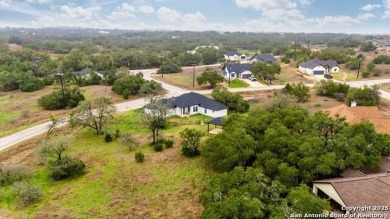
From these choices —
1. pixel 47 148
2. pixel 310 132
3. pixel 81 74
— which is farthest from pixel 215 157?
pixel 81 74

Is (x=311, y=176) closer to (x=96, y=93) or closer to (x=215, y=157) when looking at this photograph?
(x=215, y=157)

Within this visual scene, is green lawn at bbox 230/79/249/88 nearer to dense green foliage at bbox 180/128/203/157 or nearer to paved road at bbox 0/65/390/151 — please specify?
paved road at bbox 0/65/390/151

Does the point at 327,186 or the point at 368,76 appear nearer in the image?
the point at 327,186

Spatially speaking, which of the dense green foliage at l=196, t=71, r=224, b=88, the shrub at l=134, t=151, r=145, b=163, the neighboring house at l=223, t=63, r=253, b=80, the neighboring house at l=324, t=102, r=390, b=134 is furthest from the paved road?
the neighboring house at l=324, t=102, r=390, b=134

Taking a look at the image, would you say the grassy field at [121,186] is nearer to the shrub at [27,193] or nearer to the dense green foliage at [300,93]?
the shrub at [27,193]

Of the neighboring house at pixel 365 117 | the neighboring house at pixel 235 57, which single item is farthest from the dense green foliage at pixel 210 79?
the neighboring house at pixel 235 57

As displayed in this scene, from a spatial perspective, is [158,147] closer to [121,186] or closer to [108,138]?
[108,138]

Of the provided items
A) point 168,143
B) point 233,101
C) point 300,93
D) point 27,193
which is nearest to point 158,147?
point 168,143

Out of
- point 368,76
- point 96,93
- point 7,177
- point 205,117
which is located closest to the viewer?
point 7,177
